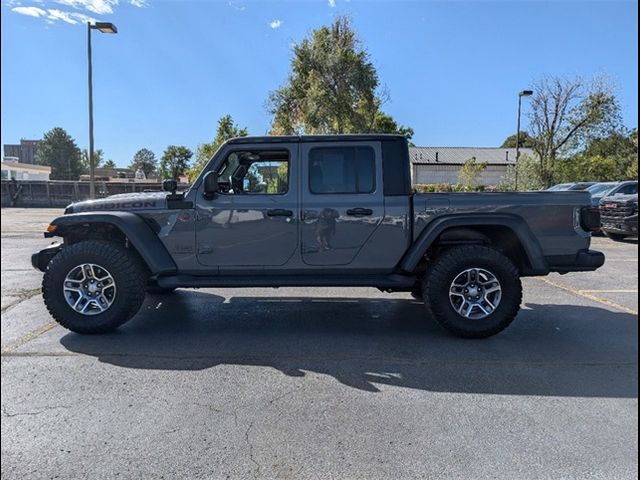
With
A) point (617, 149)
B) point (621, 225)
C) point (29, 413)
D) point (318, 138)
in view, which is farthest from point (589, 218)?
point (617, 149)

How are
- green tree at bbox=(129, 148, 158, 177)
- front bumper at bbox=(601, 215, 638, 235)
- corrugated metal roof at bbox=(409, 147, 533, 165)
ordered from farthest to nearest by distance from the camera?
green tree at bbox=(129, 148, 158, 177) → corrugated metal roof at bbox=(409, 147, 533, 165) → front bumper at bbox=(601, 215, 638, 235)

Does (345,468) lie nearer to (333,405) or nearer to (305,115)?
(333,405)

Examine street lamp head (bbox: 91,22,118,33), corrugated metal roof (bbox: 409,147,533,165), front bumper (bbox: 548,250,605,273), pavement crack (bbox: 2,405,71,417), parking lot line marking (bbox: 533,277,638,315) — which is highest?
corrugated metal roof (bbox: 409,147,533,165)

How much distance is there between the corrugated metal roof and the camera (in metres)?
56.7

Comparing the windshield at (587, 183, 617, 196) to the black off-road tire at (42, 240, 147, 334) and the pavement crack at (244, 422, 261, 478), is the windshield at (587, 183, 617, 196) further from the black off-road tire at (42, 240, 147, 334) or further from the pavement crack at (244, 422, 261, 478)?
the pavement crack at (244, 422, 261, 478)

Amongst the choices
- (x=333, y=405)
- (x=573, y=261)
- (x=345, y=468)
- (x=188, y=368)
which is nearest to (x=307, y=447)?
(x=345, y=468)

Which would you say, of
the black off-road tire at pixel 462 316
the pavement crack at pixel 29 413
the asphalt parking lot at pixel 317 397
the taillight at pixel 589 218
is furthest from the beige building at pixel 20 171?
the taillight at pixel 589 218

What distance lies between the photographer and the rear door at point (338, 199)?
4.77 metres

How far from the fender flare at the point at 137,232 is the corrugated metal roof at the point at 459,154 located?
Result: 174 feet

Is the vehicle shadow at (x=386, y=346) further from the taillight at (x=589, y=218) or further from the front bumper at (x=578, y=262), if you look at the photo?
the taillight at (x=589, y=218)

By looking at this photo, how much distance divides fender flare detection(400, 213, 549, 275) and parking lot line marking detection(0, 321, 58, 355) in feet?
12.2

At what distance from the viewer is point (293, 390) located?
3512 millimetres

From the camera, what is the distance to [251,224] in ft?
15.7

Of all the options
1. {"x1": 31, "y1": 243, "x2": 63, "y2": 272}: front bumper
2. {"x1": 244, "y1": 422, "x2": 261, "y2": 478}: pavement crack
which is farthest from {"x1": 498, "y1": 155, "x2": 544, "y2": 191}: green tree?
{"x1": 244, "y1": 422, "x2": 261, "y2": 478}: pavement crack
